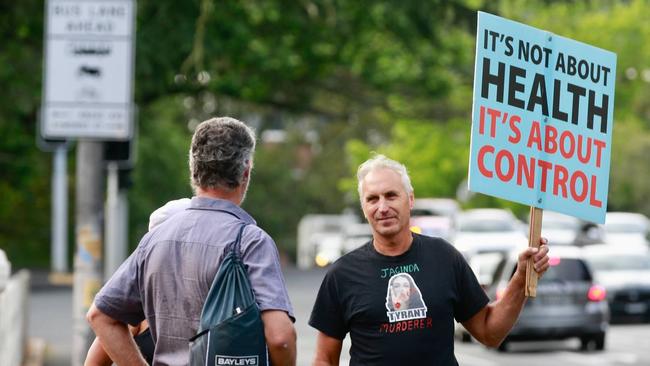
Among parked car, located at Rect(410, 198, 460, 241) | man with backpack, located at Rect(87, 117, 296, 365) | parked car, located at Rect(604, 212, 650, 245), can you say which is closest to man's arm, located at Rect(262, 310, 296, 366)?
man with backpack, located at Rect(87, 117, 296, 365)

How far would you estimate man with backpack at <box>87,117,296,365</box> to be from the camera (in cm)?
499

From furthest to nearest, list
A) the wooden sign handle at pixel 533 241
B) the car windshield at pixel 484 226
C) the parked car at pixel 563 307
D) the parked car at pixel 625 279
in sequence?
the car windshield at pixel 484 226 < the parked car at pixel 625 279 < the parked car at pixel 563 307 < the wooden sign handle at pixel 533 241

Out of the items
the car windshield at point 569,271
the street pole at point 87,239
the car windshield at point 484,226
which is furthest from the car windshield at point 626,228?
the street pole at point 87,239

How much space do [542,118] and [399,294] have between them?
0.94 m

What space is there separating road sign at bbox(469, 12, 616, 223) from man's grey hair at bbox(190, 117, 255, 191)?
1.23 metres

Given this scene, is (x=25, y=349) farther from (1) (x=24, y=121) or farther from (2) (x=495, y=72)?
(2) (x=495, y=72)

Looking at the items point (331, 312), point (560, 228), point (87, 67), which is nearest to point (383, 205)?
point (331, 312)

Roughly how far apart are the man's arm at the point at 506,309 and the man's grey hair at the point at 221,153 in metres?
1.22

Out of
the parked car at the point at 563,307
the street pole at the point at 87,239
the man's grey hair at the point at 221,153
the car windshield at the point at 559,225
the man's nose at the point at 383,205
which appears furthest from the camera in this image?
the car windshield at the point at 559,225

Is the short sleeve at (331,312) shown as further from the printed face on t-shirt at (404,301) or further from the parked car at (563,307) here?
the parked car at (563,307)

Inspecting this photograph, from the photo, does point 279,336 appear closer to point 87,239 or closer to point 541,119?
point 541,119

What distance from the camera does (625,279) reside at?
28703mm

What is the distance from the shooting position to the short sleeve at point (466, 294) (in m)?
6.05

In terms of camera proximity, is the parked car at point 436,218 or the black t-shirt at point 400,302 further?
the parked car at point 436,218
